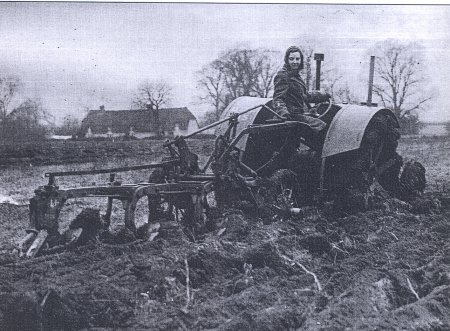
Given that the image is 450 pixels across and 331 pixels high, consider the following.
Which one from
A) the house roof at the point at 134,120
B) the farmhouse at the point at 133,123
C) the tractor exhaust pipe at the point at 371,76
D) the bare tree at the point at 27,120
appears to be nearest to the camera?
the tractor exhaust pipe at the point at 371,76

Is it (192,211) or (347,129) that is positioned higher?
(347,129)

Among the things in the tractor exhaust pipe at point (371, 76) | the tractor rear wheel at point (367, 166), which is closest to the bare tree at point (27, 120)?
the tractor rear wheel at point (367, 166)

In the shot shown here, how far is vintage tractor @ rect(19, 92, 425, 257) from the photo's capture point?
4701 mm

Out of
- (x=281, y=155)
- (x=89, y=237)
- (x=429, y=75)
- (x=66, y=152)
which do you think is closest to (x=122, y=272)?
(x=89, y=237)

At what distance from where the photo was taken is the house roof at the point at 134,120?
99.4 ft

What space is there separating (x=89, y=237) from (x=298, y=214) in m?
2.62

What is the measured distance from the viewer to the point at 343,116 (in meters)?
6.22

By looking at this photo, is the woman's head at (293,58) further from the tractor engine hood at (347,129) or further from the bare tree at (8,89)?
the bare tree at (8,89)

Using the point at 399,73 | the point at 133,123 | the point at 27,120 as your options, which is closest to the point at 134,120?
the point at 133,123

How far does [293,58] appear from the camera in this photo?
6082 millimetres

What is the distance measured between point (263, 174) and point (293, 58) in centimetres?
171

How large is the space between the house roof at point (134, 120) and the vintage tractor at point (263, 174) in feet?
72.1

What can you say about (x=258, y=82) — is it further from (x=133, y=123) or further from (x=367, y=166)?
(x=133, y=123)

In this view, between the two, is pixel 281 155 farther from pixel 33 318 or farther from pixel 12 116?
pixel 12 116
